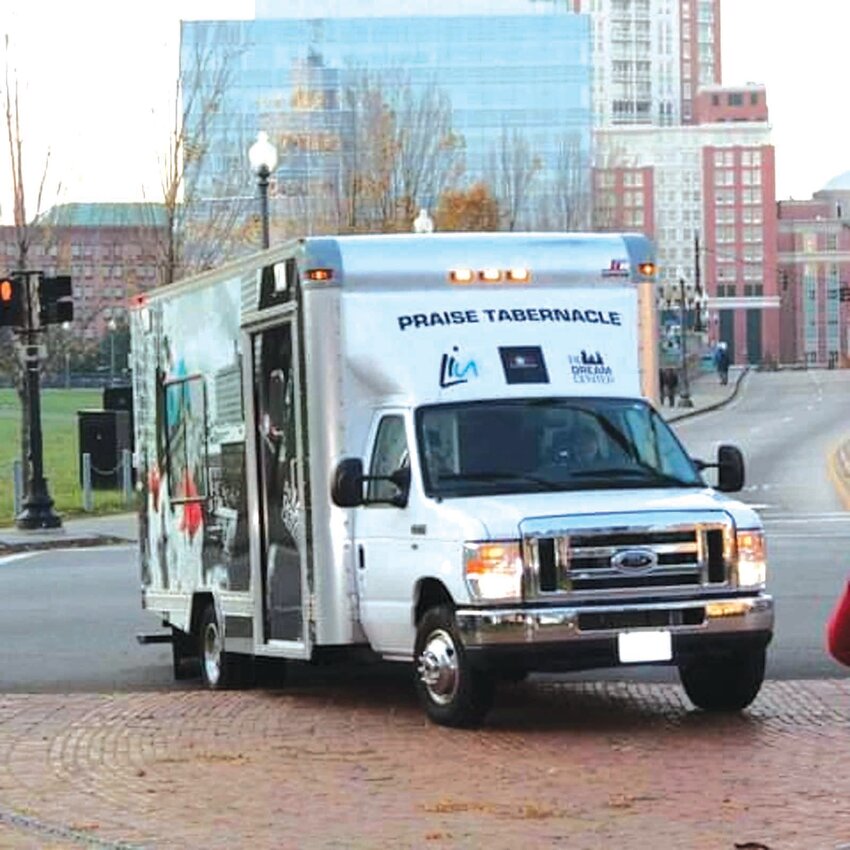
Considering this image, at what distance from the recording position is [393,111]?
60375 mm

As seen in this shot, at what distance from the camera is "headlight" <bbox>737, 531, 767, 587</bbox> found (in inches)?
425

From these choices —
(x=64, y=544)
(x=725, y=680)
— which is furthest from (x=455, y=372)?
(x=64, y=544)

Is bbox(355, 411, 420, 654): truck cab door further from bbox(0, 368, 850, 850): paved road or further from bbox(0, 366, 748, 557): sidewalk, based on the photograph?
bbox(0, 366, 748, 557): sidewalk

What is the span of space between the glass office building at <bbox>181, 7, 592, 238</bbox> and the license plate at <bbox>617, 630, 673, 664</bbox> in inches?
1298

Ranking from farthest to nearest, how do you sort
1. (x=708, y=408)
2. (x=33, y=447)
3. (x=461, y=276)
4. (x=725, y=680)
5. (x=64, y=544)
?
(x=708, y=408) → (x=33, y=447) → (x=64, y=544) → (x=461, y=276) → (x=725, y=680)

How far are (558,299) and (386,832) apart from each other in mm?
4564

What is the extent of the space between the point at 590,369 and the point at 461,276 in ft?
3.21

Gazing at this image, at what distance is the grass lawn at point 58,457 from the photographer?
→ 3721cm

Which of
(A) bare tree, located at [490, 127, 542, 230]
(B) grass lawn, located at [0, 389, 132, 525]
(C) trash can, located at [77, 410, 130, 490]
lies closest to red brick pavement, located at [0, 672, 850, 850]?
(B) grass lawn, located at [0, 389, 132, 525]

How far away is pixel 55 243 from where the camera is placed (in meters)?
41.1

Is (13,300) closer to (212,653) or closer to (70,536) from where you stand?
(70,536)

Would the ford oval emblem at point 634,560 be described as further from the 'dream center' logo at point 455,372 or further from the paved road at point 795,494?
the paved road at point 795,494

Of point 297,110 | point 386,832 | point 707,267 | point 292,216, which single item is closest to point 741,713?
point 386,832

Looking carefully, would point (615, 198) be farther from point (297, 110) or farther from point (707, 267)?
point (707, 267)
